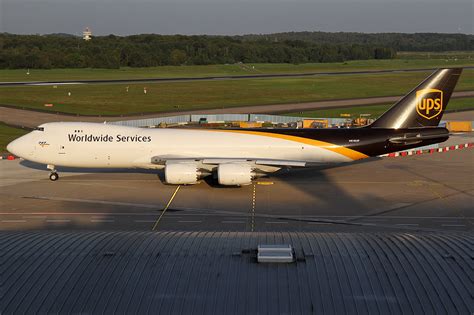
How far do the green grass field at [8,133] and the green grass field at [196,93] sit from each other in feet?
Result: 58.5

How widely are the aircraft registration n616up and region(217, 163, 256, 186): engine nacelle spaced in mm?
1001

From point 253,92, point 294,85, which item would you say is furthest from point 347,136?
point 294,85

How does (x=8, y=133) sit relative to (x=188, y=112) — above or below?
below

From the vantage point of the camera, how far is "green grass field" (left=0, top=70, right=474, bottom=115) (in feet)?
321

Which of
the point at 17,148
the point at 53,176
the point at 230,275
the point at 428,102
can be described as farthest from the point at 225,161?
the point at 230,275

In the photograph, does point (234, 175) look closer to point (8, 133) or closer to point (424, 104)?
point (424, 104)

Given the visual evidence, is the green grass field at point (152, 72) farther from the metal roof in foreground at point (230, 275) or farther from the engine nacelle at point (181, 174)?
the metal roof in foreground at point (230, 275)

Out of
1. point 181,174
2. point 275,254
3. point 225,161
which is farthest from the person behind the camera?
point 225,161

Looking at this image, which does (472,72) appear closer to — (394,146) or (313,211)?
(394,146)

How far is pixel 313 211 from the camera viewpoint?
37812 mm

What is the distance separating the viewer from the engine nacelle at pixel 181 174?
4247 centimetres

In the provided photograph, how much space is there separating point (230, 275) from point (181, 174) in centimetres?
2557

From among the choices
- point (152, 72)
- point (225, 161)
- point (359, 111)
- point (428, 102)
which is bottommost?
point (225, 161)

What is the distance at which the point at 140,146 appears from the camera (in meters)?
44.8
